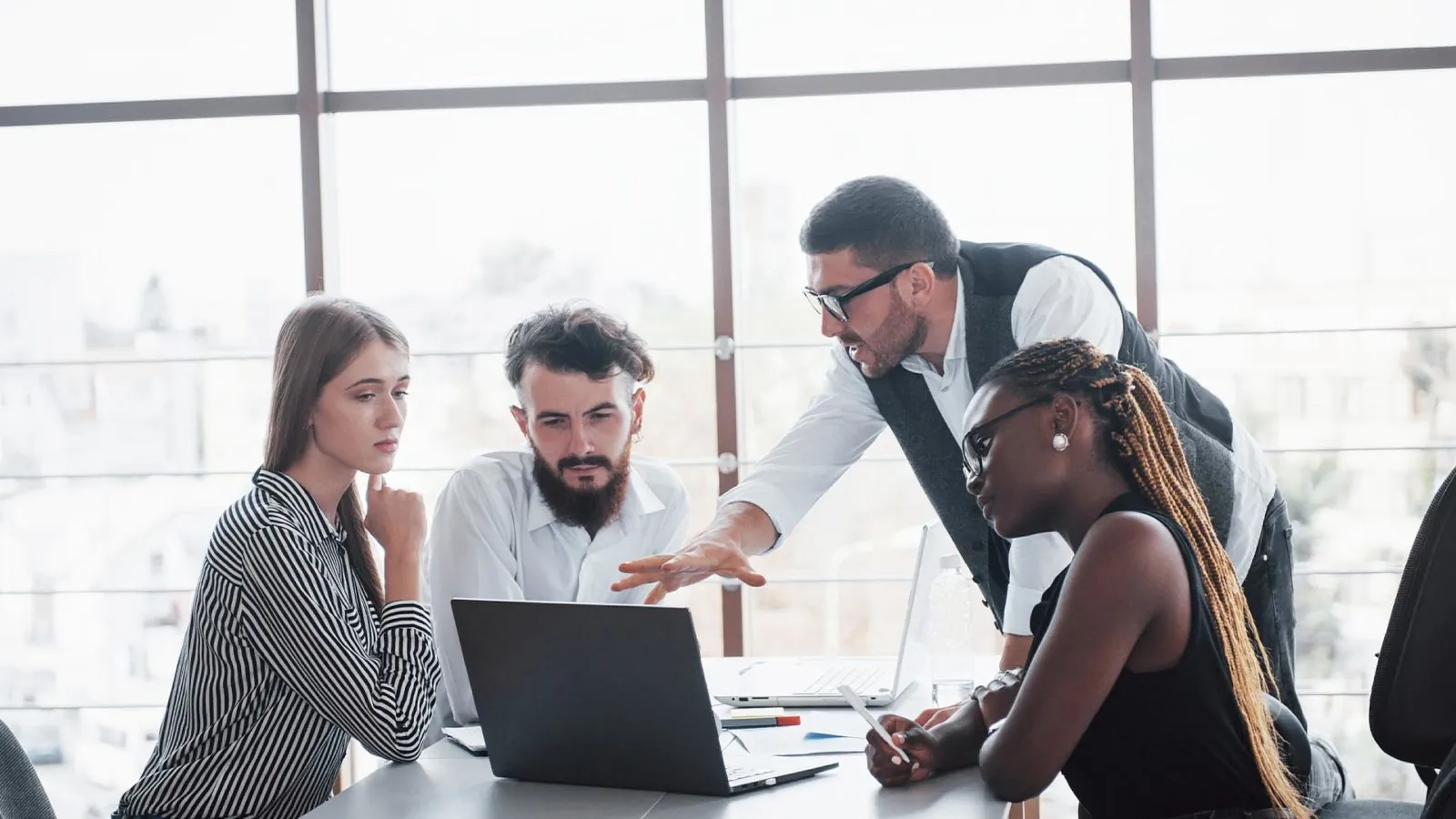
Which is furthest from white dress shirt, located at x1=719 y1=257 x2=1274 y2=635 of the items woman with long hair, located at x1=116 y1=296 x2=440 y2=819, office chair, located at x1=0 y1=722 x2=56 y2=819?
office chair, located at x1=0 y1=722 x2=56 y2=819

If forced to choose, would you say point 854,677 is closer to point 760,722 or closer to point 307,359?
point 760,722

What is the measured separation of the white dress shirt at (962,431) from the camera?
1.96 m

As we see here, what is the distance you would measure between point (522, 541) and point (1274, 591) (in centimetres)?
129

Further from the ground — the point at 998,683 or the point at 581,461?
the point at 581,461

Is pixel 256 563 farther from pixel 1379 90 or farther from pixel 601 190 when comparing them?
pixel 1379 90

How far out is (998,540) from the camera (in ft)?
7.08

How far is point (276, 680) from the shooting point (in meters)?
1.68

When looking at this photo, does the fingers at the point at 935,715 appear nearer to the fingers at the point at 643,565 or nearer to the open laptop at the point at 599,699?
the open laptop at the point at 599,699

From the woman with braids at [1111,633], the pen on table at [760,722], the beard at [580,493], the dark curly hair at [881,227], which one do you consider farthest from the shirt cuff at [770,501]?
the woman with braids at [1111,633]

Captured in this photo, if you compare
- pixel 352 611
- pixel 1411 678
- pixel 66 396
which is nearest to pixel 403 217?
pixel 66 396

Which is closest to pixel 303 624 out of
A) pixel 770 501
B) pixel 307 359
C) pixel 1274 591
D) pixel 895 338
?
pixel 307 359

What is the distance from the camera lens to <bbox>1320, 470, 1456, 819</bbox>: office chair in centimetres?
155

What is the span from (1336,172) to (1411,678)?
200 centimetres

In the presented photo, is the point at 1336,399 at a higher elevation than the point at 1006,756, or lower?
higher
